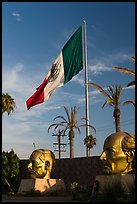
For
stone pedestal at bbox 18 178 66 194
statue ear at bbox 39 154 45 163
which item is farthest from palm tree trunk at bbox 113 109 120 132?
statue ear at bbox 39 154 45 163

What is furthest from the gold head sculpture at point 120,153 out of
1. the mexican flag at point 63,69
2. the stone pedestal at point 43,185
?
the mexican flag at point 63,69

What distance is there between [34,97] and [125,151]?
14283mm

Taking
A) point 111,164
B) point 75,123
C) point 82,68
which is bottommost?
point 111,164

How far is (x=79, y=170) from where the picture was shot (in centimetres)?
2439

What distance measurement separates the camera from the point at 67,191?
24.0m

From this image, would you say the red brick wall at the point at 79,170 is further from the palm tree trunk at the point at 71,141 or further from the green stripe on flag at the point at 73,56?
the palm tree trunk at the point at 71,141

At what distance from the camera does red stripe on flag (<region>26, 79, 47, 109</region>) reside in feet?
98.4

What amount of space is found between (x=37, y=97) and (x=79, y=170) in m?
8.28

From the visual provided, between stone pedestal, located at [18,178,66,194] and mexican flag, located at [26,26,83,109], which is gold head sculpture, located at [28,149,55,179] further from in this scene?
mexican flag, located at [26,26,83,109]

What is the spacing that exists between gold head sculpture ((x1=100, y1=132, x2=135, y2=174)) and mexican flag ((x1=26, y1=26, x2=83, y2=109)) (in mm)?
10418

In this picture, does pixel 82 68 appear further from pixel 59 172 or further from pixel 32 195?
pixel 32 195

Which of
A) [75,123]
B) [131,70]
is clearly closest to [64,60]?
→ [131,70]

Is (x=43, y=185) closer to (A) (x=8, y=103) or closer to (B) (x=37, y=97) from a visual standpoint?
(B) (x=37, y=97)

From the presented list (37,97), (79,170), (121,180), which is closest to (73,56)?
(37,97)
